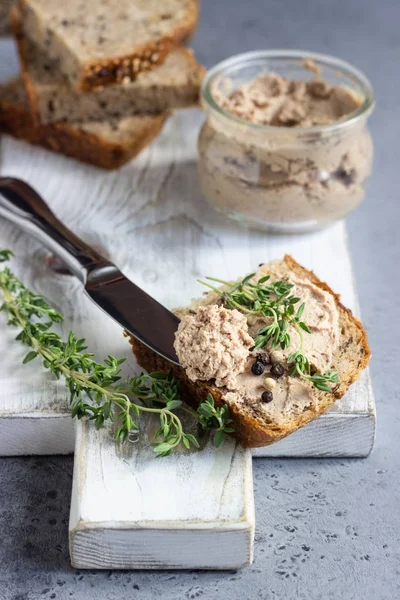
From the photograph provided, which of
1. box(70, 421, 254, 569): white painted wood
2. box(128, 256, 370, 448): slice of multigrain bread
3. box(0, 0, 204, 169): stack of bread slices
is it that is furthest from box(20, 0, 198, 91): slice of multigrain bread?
box(70, 421, 254, 569): white painted wood

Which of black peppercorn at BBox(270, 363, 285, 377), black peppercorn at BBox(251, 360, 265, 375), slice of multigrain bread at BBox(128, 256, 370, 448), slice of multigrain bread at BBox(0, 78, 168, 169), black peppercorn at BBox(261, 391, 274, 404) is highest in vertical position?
black peppercorn at BBox(251, 360, 265, 375)

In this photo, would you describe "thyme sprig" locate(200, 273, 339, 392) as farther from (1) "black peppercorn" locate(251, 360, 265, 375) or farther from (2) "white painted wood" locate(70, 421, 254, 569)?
(2) "white painted wood" locate(70, 421, 254, 569)

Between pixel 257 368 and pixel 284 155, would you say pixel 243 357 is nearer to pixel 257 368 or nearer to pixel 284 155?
pixel 257 368

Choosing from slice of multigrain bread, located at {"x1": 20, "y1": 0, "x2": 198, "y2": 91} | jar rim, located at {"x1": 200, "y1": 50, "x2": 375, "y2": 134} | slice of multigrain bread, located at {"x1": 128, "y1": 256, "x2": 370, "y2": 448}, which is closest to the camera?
slice of multigrain bread, located at {"x1": 128, "y1": 256, "x2": 370, "y2": 448}

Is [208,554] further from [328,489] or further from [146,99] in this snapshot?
[146,99]

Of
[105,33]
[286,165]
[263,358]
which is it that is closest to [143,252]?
[286,165]

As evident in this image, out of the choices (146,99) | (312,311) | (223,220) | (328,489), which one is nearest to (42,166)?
(146,99)

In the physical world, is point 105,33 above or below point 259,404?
above
